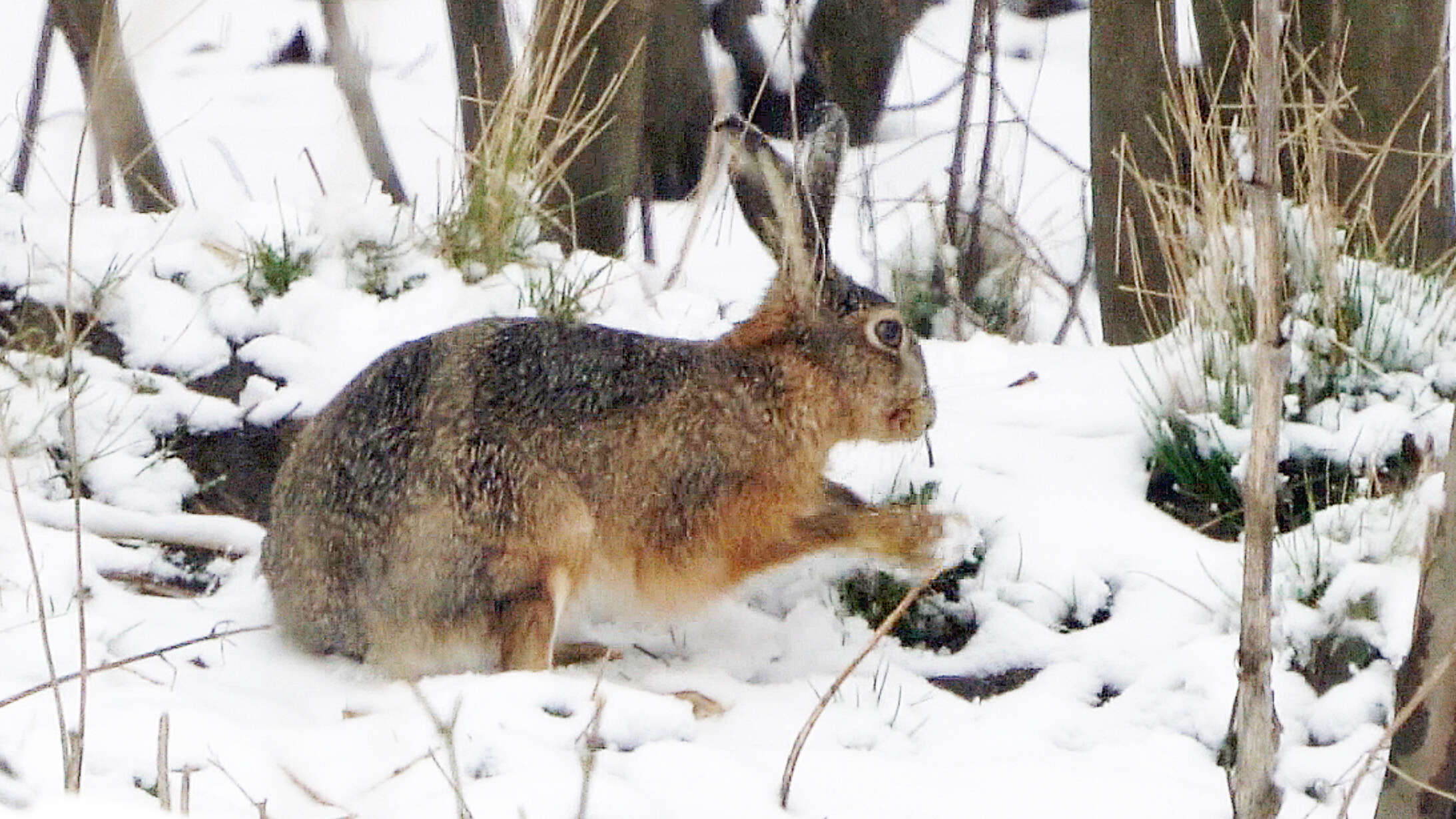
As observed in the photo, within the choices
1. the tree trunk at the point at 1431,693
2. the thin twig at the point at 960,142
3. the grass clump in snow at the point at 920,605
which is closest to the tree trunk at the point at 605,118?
the thin twig at the point at 960,142

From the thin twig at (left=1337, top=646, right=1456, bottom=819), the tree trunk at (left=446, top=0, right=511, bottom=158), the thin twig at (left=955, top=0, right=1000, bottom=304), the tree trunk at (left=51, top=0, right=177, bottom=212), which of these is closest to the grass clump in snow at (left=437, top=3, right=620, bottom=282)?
the tree trunk at (left=446, top=0, right=511, bottom=158)

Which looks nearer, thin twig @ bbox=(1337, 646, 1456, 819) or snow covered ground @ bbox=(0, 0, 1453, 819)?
thin twig @ bbox=(1337, 646, 1456, 819)

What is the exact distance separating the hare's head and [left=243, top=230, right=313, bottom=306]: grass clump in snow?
1.53 m

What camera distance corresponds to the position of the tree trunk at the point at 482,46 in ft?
21.9

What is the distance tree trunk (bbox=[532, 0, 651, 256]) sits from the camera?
21.0 feet

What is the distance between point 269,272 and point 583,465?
5.85 ft

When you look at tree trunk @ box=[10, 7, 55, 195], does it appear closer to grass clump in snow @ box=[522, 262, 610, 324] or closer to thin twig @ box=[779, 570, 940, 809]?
grass clump in snow @ box=[522, 262, 610, 324]

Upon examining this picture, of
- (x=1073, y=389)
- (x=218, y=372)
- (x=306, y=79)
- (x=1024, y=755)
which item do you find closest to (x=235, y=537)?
(x=218, y=372)

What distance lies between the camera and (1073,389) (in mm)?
5223

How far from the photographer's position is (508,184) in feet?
18.2

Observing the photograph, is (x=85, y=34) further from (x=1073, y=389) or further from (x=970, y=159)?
(x=970, y=159)

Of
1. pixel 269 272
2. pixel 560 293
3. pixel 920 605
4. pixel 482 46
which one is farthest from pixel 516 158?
pixel 920 605

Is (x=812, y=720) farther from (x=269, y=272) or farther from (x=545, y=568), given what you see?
(x=269, y=272)

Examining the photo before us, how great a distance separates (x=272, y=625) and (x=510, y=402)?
0.68 m
